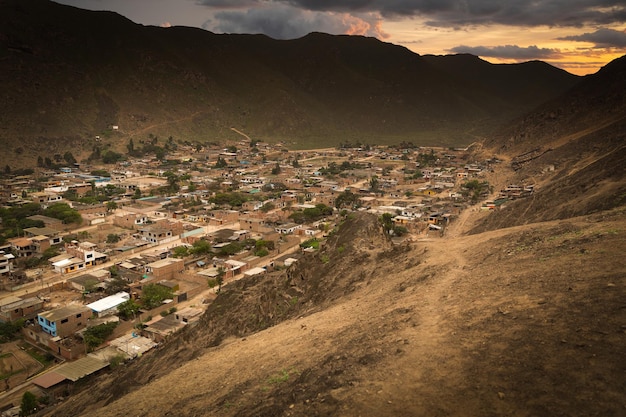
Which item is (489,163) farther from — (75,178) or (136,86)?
(136,86)

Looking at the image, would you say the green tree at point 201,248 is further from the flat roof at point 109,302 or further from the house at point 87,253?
the flat roof at point 109,302

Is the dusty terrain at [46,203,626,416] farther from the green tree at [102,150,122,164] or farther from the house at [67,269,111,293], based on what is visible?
the green tree at [102,150,122,164]

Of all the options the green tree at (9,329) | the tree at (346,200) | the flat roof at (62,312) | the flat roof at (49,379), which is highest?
the tree at (346,200)

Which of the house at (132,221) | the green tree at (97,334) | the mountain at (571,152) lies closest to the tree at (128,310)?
the green tree at (97,334)

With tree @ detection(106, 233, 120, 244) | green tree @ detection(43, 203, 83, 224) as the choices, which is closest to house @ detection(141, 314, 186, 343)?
tree @ detection(106, 233, 120, 244)

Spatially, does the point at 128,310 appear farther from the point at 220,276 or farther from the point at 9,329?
the point at 220,276

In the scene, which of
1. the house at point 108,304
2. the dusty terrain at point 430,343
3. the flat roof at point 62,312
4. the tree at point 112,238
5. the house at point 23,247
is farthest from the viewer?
the tree at point 112,238

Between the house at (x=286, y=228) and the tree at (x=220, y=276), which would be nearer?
the tree at (x=220, y=276)
